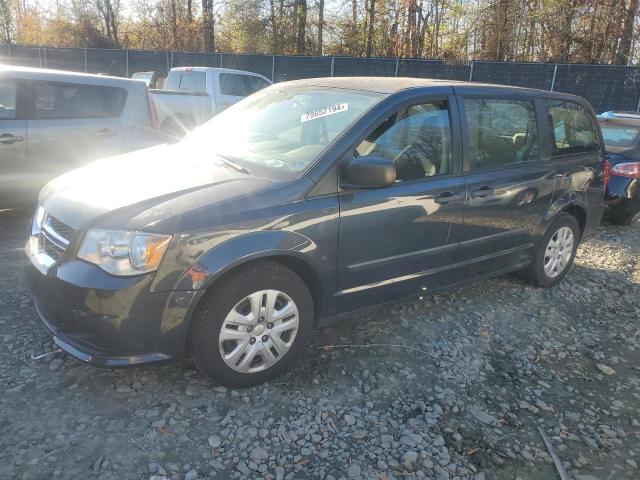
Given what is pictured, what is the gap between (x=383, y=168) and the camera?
3051 millimetres

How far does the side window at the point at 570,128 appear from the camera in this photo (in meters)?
4.60

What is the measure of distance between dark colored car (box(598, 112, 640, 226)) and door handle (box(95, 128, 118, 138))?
6.16 m

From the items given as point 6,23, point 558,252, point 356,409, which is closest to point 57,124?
point 356,409

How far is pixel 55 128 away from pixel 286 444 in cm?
439

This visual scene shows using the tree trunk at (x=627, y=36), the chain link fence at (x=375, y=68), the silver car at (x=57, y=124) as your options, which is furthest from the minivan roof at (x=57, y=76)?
the tree trunk at (x=627, y=36)

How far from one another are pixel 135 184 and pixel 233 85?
9.94 meters

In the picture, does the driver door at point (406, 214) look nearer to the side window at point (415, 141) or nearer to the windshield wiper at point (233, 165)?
the side window at point (415, 141)

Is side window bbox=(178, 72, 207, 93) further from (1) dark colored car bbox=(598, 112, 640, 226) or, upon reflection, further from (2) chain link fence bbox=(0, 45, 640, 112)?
(1) dark colored car bbox=(598, 112, 640, 226)

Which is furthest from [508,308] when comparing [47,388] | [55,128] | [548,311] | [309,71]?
[309,71]

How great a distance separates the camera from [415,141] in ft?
11.6

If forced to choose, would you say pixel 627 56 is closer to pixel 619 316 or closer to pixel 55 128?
pixel 619 316

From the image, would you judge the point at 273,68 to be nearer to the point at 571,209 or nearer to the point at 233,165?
the point at 571,209

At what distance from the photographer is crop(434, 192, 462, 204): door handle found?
360 cm

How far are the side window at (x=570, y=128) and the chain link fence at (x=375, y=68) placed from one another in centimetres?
1012
